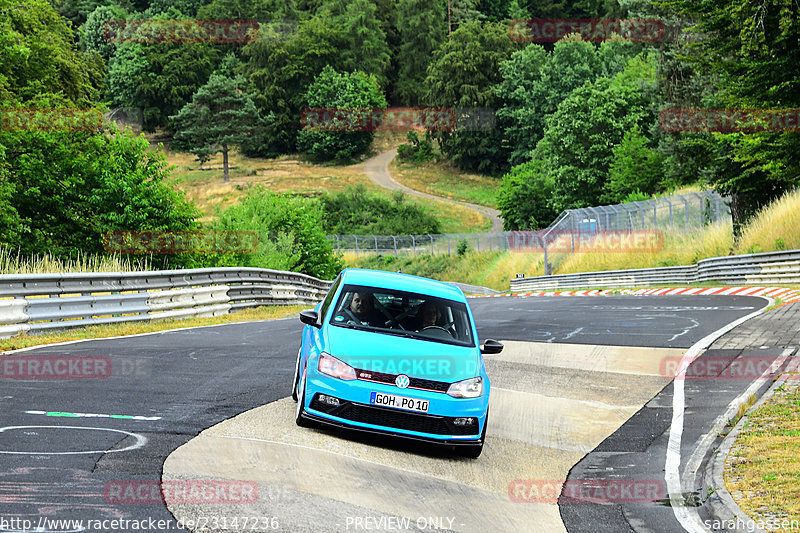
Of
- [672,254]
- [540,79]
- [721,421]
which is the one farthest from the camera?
[540,79]

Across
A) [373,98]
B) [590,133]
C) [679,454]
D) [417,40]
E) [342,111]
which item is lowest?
[342,111]

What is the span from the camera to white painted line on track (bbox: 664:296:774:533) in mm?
6492

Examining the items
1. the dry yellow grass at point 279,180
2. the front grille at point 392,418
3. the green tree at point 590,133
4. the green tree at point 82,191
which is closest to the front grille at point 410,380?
the front grille at point 392,418

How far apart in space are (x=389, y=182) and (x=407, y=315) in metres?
111

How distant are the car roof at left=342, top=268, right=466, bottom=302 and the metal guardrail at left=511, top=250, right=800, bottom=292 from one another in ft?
74.5

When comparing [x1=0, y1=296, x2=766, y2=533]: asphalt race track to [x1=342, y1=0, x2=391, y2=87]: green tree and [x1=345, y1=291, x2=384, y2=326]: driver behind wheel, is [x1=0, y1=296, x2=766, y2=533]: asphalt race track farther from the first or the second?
[x1=342, y1=0, x2=391, y2=87]: green tree

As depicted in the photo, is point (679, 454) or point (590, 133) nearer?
point (679, 454)

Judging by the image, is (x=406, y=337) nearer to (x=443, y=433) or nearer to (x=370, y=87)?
(x=443, y=433)

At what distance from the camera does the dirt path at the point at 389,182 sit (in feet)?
344

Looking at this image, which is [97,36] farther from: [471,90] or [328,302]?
[328,302]

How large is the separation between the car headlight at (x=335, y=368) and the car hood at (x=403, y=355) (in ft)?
0.15

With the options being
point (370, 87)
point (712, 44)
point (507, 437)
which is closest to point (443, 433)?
point (507, 437)

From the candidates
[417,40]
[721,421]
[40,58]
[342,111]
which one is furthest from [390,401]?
[417,40]

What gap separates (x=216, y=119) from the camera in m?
126
